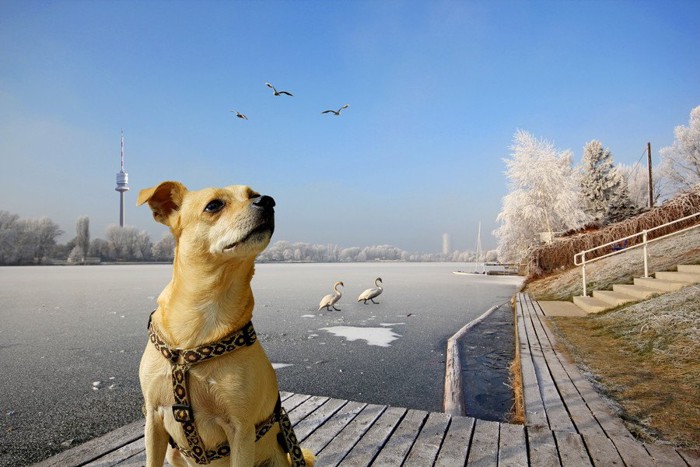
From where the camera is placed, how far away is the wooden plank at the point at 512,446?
8.36ft

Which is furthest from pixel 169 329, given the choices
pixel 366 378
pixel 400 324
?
pixel 400 324

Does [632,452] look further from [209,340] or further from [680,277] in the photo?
[680,277]

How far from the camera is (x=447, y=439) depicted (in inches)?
111

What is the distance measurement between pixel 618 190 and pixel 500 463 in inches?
1274

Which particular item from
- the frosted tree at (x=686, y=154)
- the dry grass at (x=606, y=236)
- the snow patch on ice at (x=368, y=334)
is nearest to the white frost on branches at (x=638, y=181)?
the frosted tree at (x=686, y=154)

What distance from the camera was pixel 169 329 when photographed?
4.91ft

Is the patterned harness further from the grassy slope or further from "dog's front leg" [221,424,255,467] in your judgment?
the grassy slope

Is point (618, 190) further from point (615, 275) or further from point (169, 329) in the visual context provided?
point (169, 329)

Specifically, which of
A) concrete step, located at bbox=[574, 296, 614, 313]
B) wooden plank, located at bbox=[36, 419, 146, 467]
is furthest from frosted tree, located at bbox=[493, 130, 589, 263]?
wooden plank, located at bbox=[36, 419, 146, 467]

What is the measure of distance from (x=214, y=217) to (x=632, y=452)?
299 cm

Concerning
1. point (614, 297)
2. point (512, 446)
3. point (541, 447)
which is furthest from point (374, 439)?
point (614, 297)

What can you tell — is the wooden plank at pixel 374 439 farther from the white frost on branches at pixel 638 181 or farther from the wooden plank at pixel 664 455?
the white frost on branches at pixel 638 181

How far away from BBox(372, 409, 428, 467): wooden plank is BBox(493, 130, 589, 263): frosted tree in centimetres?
2535

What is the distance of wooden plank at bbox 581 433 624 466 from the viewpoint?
2492mm
